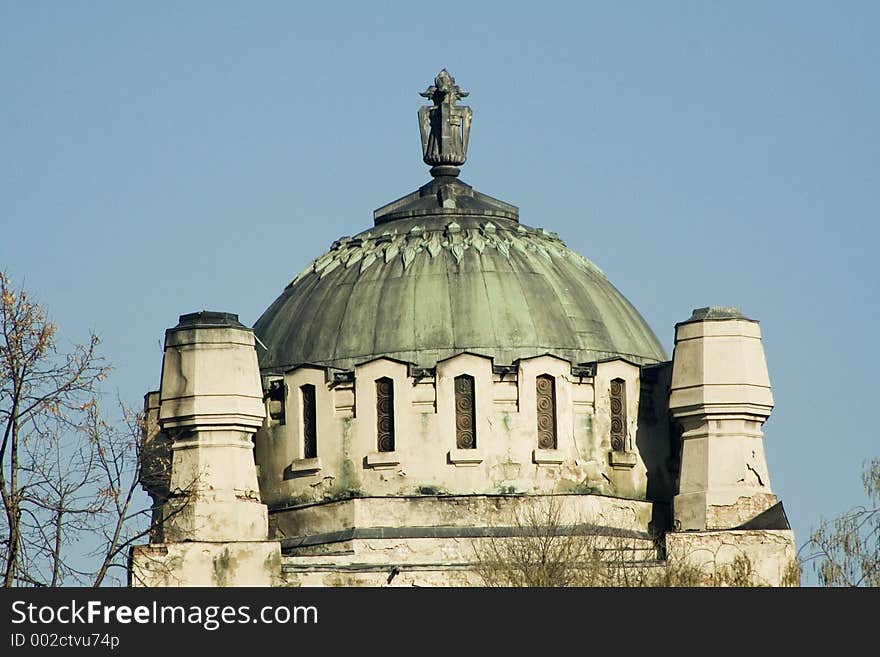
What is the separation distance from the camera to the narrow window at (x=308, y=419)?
6388 centimetres

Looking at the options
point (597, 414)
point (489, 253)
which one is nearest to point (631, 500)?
point (597, 414)

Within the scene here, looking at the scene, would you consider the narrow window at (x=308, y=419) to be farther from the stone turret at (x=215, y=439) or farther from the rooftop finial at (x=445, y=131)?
the rooftop finial at (x=445, y=131)

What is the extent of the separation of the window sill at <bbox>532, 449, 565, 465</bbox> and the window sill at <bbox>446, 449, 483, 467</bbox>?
1.02 metres

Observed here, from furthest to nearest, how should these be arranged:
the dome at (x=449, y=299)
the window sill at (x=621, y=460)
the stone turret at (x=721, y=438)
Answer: the dome at (x=449, y=299), the window sill at (x=621, y=460), the stone turret at (x=721, y=438)

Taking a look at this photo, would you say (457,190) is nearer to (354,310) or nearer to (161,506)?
(354,310)

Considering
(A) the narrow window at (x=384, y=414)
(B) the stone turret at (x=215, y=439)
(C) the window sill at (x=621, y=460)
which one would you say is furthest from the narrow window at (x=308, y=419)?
(C) the window sill at (x=621, y=460)

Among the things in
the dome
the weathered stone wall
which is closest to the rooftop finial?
the dome

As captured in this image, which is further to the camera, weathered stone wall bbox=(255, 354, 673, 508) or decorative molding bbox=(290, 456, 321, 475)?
decorative molding bbox=(290, 456, 321, 475)

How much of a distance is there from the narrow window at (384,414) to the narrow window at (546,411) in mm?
2781

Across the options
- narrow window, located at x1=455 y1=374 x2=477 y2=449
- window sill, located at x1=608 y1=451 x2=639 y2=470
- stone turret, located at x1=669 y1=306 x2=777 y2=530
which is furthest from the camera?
window sill, located at x1=608 y1=451 x2=639 y2=470

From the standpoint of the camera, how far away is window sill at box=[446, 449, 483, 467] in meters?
62.7

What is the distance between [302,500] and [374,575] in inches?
117

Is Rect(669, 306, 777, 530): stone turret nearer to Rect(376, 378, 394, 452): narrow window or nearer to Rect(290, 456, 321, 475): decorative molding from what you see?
Rect(376, 378, 394, 452): narrow window

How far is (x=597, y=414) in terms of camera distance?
63.5m
